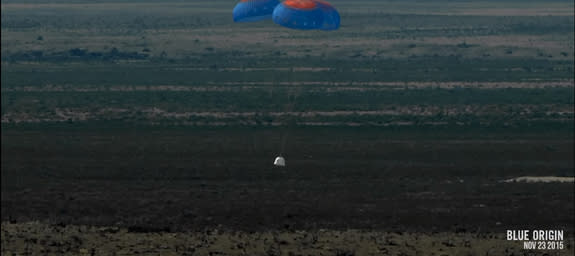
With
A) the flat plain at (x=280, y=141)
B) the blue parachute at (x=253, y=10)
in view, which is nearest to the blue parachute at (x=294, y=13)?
the blue parachute at (x=253, y=10)

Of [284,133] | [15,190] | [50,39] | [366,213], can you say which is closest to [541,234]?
[366,213]

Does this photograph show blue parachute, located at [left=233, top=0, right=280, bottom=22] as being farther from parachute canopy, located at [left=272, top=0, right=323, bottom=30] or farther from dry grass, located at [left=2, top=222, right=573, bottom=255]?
dry grass, located at [left=2, top=222, right=573, bottom=255]

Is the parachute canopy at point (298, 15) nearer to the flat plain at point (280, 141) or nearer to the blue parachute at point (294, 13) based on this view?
the blue parachute at point (294, 13)

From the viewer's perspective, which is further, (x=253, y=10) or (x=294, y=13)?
(x=253, y=10)

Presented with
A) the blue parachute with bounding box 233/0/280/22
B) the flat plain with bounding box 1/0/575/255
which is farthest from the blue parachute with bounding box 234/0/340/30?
the flat plain with bounding box 1/0/575/255

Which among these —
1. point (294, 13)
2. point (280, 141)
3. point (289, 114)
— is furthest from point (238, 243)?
point (289, 114)

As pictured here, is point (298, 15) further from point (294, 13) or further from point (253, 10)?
point (253, 10)
